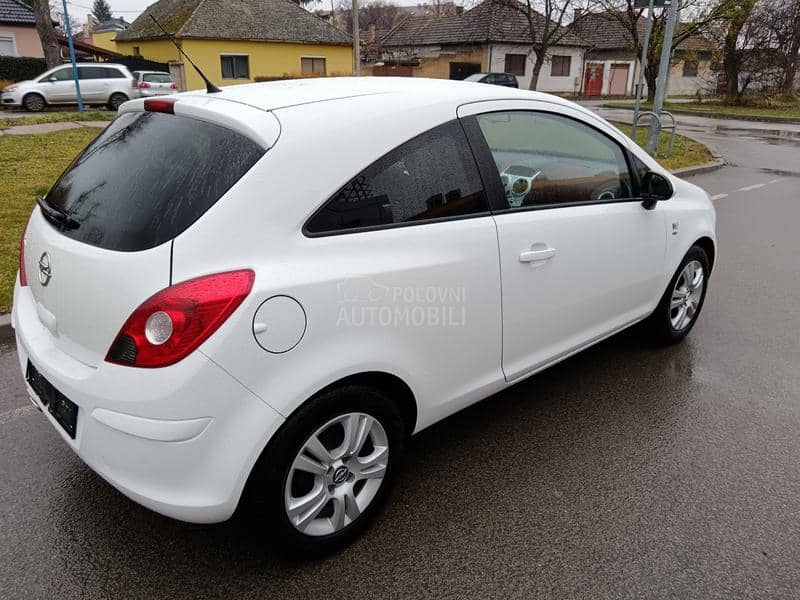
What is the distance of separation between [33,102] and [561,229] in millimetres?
23108

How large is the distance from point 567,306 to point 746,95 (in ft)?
125

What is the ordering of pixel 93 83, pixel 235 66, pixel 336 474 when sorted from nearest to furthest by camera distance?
pixel 336 474
pixel 93 83
pixel 235 66

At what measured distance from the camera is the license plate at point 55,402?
7.07 feet

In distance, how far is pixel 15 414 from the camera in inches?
132

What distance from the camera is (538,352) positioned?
304 cm

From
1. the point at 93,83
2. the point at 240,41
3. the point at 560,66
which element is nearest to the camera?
the point at 93,83

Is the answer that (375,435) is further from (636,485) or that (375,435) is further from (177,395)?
(636,485)

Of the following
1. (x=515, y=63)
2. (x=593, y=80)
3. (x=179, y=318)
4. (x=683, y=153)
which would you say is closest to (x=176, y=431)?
(x=179, y=318)

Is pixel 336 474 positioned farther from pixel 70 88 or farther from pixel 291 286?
pixel 70 88

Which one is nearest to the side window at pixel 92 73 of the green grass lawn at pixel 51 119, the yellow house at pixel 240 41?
the green grass lawn at pixel 51 119

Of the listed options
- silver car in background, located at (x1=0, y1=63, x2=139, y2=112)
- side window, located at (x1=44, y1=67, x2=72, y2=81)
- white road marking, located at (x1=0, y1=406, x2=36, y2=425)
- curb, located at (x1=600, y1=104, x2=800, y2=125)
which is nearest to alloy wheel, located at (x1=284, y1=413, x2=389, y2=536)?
white road marking, located at (x1=0, y1=406, x2=36, y2=425)

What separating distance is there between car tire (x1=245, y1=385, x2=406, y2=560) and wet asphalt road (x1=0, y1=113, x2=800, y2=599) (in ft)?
0.38

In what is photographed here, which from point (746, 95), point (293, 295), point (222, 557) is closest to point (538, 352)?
point (293, 295)

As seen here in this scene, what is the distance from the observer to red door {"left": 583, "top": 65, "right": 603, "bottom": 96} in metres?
48.4
